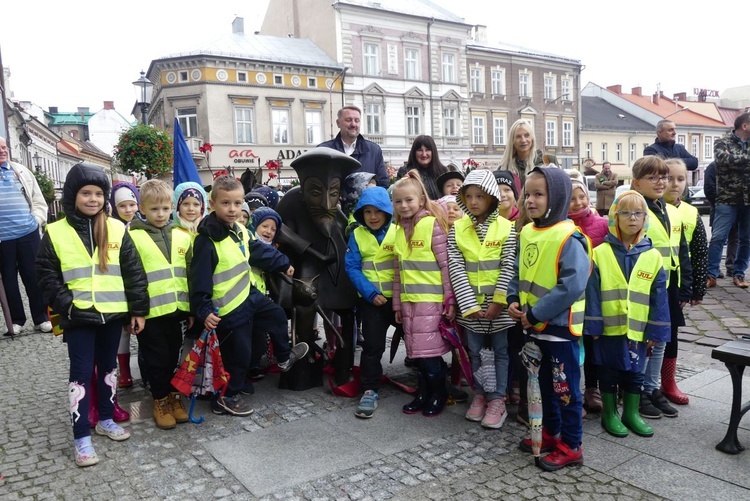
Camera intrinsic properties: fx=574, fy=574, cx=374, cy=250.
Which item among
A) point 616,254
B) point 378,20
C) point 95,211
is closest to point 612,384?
point 616,254

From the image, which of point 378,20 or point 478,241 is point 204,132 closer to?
point 378,20

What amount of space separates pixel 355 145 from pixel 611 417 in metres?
3.20

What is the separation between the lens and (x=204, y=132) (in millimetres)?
29891

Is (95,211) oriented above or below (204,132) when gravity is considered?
below

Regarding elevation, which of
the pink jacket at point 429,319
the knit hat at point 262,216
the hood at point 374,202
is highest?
the hood at point 374,202

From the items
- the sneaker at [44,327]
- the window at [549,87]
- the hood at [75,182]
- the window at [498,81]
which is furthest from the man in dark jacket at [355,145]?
the window at [549,87]

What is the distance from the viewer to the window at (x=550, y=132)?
41.2m

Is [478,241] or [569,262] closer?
[569,262]

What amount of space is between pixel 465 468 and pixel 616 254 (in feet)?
5.07

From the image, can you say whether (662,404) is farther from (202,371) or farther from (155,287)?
(155,287)

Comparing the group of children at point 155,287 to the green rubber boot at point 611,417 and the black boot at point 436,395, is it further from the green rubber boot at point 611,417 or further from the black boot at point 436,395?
the green rubber boot at point 611,417

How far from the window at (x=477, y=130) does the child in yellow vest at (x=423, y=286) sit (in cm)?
3500

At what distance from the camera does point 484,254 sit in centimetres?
370

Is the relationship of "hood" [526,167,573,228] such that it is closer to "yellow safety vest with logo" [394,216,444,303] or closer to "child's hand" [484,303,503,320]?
"child's hand" [484,303,503,320]
